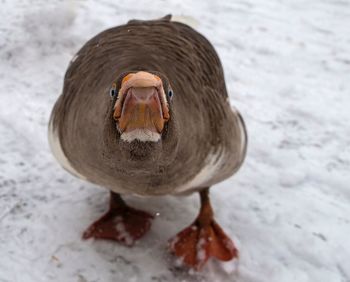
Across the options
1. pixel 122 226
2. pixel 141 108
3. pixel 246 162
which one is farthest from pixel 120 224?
pixel 141 108

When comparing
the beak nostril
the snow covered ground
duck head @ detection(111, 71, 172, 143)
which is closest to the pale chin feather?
duck head @ detection(111, 71, 172, 143)

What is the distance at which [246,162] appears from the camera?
311 cm

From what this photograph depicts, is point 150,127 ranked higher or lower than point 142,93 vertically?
lower

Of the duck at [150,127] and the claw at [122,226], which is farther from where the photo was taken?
Answer: the claw at [122,226]

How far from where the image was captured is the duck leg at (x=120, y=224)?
2605 millimetres

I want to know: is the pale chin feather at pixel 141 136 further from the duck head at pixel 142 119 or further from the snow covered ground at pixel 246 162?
the snow covered ground at pixel 246 162

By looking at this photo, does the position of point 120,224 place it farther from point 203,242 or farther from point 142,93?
point 142,93

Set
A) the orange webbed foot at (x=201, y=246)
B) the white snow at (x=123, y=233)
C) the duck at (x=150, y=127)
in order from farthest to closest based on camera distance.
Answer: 1. the white snow at (x=123, y=233)
2. the orange webbed foot at (x=201, y=246)
3. the duck at (x=150, y=127)

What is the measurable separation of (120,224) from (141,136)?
1253 mm

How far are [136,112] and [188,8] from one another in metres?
3.46

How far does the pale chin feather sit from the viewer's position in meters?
1.47

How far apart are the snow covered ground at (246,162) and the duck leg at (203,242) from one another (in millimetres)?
59

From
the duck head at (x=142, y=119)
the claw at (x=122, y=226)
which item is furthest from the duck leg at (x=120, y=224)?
the duck head at (x=142, y=119)

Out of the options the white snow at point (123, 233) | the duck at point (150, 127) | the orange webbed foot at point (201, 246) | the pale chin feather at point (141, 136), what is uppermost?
the pale chin feather at point (141, 136)
